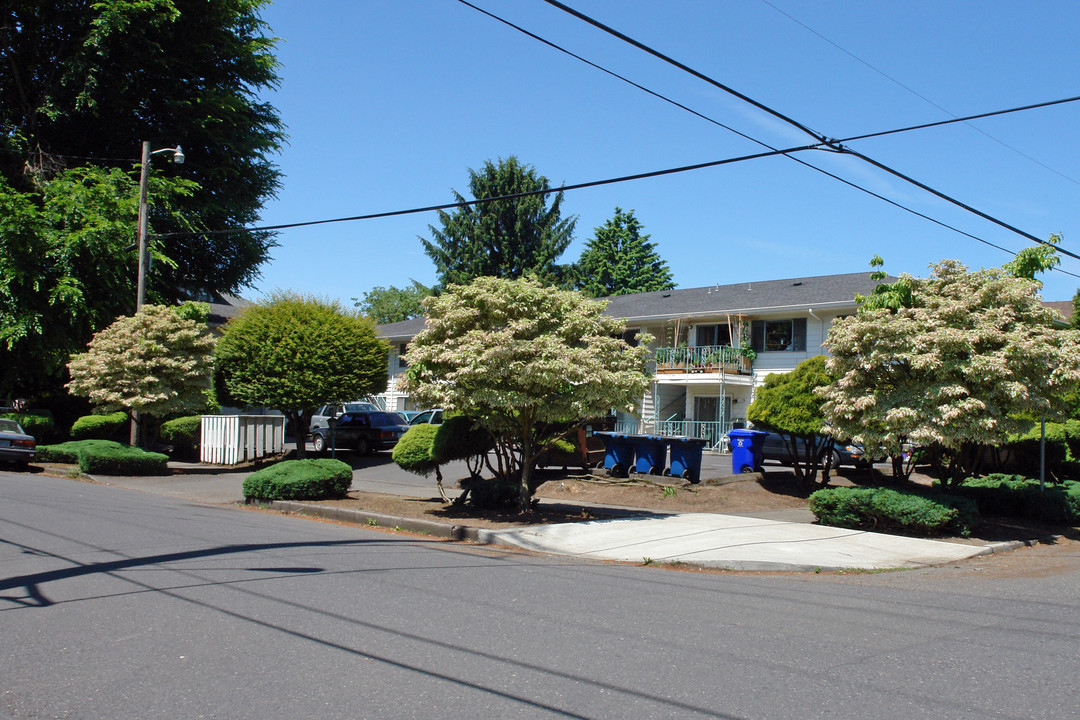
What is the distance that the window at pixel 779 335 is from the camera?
30.8m

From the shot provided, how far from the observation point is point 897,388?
44.4 feet

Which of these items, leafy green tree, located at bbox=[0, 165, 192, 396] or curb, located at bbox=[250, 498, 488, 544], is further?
leafy green tree, located at bbox=[0, 165, 192, 396]

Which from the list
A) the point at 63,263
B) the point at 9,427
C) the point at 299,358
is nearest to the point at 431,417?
the point at 299,358

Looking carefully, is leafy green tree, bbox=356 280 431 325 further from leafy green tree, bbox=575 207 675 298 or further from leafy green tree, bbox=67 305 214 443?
leafy green tree, bbox=67 305 214 443

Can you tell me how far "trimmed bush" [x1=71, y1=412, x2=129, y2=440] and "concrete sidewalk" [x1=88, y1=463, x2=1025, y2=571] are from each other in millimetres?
15126

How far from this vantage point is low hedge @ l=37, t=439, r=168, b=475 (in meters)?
21.3

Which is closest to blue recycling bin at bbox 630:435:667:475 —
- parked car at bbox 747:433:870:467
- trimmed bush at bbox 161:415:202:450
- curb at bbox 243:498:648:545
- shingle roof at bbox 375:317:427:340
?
curb at bbox 243:498:648:545

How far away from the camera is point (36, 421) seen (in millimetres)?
27094

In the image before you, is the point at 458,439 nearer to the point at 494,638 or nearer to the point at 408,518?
the point at 408,518

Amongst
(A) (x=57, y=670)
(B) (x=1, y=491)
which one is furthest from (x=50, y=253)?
(A) (x=57, y=670)

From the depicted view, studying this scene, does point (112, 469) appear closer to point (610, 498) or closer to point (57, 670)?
point (610, 498)

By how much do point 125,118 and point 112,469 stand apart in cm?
1652

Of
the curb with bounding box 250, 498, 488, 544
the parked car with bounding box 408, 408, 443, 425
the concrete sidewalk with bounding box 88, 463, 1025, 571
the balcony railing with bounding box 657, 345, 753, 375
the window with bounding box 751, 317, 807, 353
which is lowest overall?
the curb with bounding box 250, 498, 488, 544

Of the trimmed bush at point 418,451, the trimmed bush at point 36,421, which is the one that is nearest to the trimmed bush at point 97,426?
the trimmed bush at point 36,421
